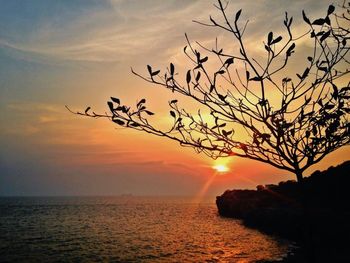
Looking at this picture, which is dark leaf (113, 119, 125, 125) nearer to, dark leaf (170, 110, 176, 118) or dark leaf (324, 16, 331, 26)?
dark leaf (170, 110, 176, 118)

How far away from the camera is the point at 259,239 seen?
42.9m

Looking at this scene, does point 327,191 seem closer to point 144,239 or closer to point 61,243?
point 144,239

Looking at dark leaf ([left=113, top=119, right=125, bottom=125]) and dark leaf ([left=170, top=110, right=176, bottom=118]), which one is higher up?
dark leaf ([left=170, top=110, right=176, bottom=118])

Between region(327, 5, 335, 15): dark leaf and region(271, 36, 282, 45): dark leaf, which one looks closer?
region(271, 36, 282, 45): dark leaf

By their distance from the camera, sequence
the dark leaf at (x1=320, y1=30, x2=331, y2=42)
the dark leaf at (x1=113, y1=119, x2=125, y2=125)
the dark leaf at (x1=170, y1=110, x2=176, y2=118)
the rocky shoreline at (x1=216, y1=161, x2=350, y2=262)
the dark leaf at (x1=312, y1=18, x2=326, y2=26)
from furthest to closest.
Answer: the rocky shoreline at (x1=216, y1=161, x2=350, y2=262) < the dark leaf at (x1=170, y1=110, x2=176, y2=118) < the dark leaf at (x1=113, y1=119, x2=125, y2=125) < the dark leaf at (x1=320, y1=30, x2=331, y2=42) < the dark leaf at (x1=312, y1=18, x2=326, y2=26)

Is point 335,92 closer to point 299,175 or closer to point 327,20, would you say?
point 327,20

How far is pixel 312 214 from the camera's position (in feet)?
89.4

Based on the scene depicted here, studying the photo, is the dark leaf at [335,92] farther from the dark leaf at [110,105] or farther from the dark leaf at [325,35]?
the dark leaf at [110,105]

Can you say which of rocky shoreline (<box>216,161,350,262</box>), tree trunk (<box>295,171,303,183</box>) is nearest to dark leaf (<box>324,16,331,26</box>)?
tree trunk (<box>295,171,303,183</box>)

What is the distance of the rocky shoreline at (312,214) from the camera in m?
7.23

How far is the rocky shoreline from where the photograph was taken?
7227mm

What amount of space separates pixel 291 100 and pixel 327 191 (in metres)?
48.7

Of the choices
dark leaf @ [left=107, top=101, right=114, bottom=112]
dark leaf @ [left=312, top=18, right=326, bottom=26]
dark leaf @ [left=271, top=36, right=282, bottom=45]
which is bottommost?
dark leaf @ [left=107, top=101, right=114, bottom=112]

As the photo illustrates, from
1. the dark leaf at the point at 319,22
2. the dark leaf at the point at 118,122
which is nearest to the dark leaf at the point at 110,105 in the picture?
the dark leaf at the point at 118,122
